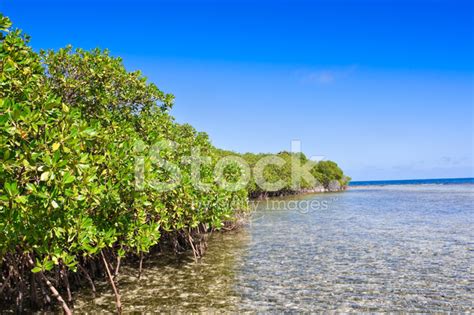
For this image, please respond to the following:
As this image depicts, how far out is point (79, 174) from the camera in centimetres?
570

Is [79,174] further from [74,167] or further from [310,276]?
[310,276]

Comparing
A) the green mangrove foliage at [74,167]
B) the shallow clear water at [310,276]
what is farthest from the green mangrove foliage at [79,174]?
the shallow clear water at [310,276]

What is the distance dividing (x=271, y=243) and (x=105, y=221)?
10946 mm

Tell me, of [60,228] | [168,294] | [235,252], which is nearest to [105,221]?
[60,228]

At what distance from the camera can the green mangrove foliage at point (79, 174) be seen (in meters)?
5.29

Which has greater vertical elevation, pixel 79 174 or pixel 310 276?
pixel 79 174

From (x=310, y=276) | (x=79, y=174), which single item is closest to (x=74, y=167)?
(x=79, y=174)

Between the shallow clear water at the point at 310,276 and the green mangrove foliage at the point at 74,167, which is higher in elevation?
the green mangrove foliage at the point at 74,167

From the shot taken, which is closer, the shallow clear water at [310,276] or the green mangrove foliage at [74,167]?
the green mangrove foliage at [74,167]

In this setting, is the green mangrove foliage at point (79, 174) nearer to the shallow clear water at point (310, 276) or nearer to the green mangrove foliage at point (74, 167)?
the green mangrove foliage at point (74, 167)

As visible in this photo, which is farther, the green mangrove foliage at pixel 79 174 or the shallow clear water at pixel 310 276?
the shallow clear water at pixel 310 276

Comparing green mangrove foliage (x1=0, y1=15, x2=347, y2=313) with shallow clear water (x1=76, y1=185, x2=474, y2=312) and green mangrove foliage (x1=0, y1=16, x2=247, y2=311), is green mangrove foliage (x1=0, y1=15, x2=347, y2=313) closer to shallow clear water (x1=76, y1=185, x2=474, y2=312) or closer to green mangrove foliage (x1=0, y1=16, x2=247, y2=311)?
green mangrove foliage (x1=0, y1=16, x2=247, y2=311)

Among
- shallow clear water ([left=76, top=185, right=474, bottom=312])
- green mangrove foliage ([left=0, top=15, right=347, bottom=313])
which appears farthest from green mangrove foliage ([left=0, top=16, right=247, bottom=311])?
shallow clear water ([left=76, top=185, right=474, bottom=312])

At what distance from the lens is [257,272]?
1224cm
